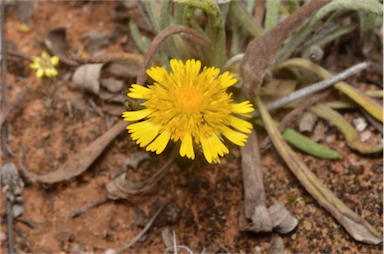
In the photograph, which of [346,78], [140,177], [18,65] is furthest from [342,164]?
[18,65]

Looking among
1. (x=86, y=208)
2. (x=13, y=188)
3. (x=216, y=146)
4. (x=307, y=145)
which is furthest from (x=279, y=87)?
(x=13, y=188)

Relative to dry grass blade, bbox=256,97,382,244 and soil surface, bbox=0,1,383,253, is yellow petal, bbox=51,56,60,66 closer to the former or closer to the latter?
soil surface, bbox=0,1,383,253

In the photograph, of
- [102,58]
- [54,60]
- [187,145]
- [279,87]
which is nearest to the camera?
[187,145]

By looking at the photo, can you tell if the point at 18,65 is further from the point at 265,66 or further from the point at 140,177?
the point at 265,66

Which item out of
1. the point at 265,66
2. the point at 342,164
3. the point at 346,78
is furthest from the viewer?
the point at 346,78

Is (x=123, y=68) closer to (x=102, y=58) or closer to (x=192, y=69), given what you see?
(x=102, y=58)
